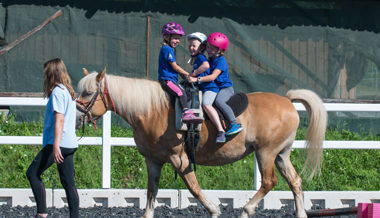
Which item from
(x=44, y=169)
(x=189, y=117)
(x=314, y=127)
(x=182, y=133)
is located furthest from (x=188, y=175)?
(x=314, y=127)

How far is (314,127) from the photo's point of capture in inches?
316

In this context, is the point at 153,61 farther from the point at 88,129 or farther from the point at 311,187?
the point at 311,187

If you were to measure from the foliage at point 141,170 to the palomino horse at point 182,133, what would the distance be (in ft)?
7.98

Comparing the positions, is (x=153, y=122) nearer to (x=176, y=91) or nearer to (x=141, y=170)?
(x=176, y=91)

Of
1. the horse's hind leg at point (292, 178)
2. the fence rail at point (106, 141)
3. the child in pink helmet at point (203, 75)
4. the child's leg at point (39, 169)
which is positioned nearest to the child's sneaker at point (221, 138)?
the child in pink helmet at point (203, 75)

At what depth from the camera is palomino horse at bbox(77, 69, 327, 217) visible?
727 centimetres

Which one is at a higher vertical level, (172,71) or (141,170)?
(172,71)

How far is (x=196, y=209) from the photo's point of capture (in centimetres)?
855

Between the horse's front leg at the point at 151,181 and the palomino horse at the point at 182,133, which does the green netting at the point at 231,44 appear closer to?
the palomino horse at the point at 182,133

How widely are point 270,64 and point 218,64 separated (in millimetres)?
5127

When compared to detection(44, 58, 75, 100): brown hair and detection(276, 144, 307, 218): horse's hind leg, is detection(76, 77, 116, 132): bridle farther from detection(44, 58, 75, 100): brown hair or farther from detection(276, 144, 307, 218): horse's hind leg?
detection(276, 144, 307, 218): horse's hind leg

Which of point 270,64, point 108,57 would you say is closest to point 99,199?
point 108,57

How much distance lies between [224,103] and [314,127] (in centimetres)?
133

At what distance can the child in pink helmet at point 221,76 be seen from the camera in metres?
7.33
